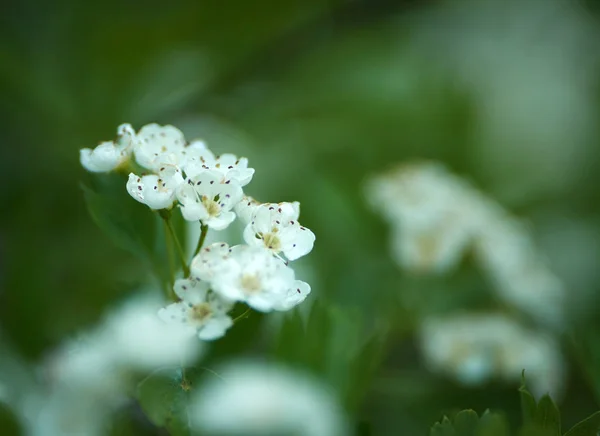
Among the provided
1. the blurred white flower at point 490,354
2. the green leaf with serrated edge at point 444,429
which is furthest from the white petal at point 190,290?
the blurred white flower at point 490,354

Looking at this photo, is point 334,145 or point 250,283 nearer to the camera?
point 250,283

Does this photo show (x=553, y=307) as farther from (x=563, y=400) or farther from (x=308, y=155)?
(x=308, y=155)

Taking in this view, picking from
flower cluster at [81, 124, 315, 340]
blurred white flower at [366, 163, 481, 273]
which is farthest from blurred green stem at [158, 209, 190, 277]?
blurred white flower at [366, 163, 481, 273]

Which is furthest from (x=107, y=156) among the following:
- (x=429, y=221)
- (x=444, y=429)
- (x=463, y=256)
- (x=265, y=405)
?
(x=463, y=256)

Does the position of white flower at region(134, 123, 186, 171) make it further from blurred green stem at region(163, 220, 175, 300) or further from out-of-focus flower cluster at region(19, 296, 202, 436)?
out-of-focus flower cluster at region(19, 296, 202, 436)

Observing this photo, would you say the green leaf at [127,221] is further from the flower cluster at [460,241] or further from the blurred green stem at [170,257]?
the flower cluster at [460,241]

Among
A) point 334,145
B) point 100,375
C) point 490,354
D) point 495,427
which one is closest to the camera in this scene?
point 495,427

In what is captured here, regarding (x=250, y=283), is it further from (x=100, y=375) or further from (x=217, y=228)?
(x=100, y=375)
